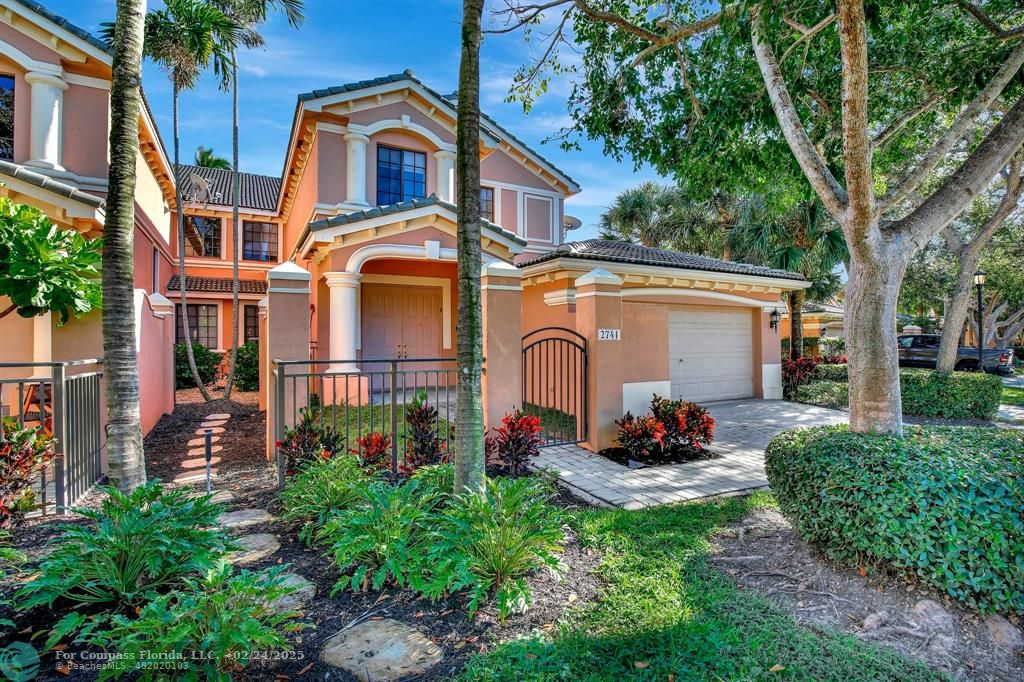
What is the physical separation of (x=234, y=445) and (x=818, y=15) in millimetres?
10423

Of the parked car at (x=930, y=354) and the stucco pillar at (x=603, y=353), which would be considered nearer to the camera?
the stucco pillar at (x=603, y=353)

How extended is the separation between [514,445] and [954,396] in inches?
433

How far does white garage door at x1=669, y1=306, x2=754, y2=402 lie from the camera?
39.4 ft

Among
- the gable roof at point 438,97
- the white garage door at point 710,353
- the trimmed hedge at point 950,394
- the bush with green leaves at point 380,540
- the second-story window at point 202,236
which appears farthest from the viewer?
the second-story window at point 202,236

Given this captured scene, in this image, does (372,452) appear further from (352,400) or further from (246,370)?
(246,370)

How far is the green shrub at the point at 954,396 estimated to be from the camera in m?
10.7

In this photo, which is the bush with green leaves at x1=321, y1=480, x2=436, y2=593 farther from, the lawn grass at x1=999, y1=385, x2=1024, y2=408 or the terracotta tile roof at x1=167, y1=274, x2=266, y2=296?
the terracotta tile roof at x1=167, y1=274, x2=266, y2=296

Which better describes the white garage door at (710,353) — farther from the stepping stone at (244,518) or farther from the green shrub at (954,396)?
the stepping stone at (244,518)

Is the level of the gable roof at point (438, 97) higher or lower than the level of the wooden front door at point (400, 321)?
higher

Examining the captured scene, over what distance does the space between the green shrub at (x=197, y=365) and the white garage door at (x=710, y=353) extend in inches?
573

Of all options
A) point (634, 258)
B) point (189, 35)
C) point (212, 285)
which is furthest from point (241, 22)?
point (634, 258)

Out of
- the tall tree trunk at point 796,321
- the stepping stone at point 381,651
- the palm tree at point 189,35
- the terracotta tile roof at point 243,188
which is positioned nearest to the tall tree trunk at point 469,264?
the stepping stone at point 381,651

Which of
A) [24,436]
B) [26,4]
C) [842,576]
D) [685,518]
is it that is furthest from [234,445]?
[26,4]

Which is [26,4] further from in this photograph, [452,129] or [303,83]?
[452,129]
